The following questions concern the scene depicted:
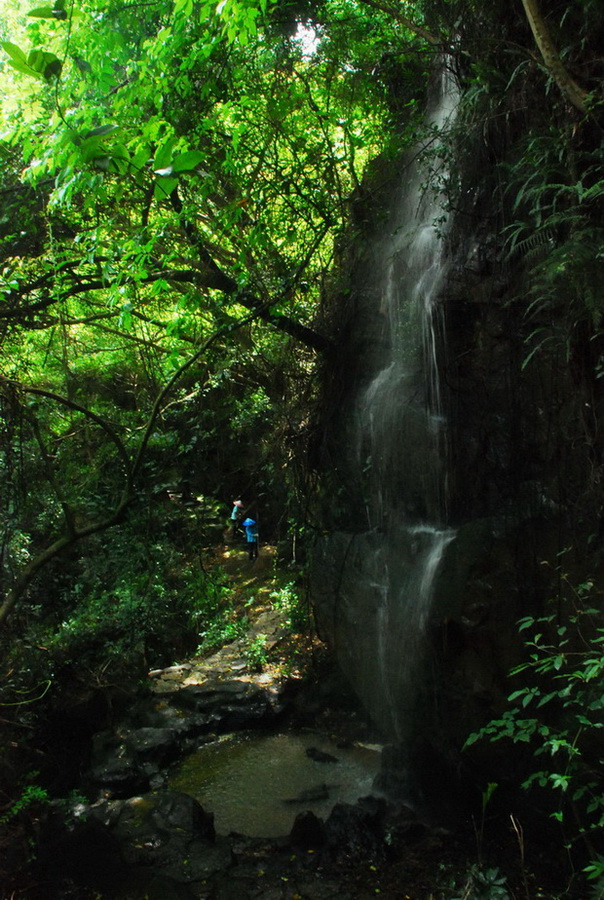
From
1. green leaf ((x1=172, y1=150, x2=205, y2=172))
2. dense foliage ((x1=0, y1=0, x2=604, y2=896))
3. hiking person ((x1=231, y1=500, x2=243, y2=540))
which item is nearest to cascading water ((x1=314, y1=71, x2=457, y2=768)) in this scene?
dense foliage ((x1=0, y1=0, x2=604, y2=896))

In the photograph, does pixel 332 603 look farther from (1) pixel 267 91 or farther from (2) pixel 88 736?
(1) pixel 267 91

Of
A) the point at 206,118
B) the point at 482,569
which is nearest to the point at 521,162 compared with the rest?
the point at 206,118

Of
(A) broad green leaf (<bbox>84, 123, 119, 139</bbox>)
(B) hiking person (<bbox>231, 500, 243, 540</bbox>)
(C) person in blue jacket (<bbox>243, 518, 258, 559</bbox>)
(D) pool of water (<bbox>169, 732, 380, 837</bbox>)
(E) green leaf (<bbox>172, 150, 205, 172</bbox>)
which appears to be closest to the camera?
(A) broad green leaf (<bbox>84, 123, 119, 139</bbox>)

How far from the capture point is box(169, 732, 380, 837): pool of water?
5.93 m

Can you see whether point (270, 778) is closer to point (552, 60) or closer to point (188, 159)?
point (188, 159)

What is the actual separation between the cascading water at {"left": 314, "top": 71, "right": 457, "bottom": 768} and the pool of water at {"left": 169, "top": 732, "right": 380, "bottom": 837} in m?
0.62

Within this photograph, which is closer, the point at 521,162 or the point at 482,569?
the point at 521,162

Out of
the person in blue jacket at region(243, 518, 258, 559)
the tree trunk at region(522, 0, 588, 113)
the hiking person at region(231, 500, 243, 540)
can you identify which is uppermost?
the tree trunk at region(522, 0, 588, 113)

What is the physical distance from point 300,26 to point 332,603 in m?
6.46

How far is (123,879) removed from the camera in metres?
4.75

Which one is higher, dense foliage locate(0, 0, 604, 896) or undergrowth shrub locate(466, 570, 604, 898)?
dense foliage locate(0, 0, 604, 896)

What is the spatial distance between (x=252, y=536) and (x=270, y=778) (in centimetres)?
624

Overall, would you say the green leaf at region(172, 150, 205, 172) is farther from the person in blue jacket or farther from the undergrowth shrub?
the person in blue jacket

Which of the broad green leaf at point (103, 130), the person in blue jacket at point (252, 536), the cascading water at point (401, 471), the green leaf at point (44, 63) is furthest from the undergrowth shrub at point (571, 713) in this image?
the person in blue jacket at point (252, 536)
